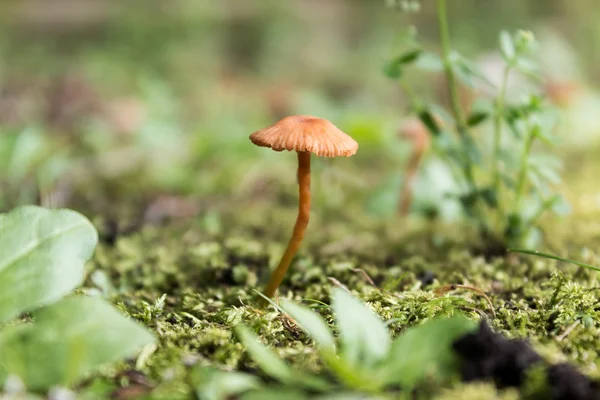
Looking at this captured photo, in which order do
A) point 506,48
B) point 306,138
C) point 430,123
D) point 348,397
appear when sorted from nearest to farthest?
point 348,397 < point 306,138 < point 506,48 < point 430,123

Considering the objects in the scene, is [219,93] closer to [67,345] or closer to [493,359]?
[67,345]

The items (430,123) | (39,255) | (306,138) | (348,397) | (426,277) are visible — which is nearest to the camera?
(348,397)

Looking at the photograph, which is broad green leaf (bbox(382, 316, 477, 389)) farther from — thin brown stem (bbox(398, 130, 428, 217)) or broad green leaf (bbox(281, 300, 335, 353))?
thin brown stem (bbox(398, 130, 428, 217))

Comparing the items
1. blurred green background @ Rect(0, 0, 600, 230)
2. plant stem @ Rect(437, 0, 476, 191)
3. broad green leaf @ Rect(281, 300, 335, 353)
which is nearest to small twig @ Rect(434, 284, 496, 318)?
plant stem @ Rect(437, 0, 476, 191)

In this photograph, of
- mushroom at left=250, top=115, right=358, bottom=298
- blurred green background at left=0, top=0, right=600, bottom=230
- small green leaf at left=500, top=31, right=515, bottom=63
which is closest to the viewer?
mushroom at left=250, top=115, right=358, bottom=298

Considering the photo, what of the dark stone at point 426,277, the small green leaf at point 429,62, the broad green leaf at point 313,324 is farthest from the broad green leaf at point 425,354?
the small green leaf at point 429,62

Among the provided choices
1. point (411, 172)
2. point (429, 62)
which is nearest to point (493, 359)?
point (429, 62)
